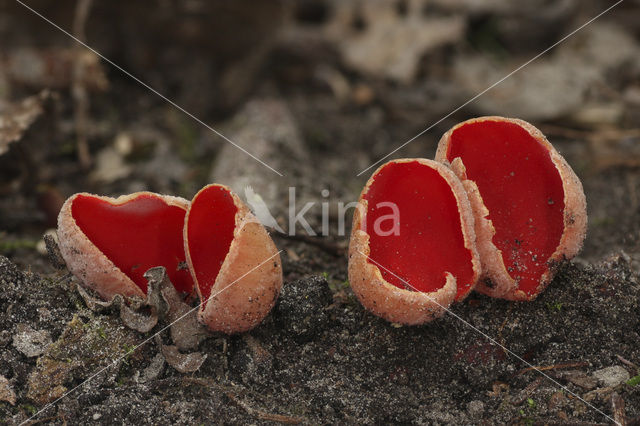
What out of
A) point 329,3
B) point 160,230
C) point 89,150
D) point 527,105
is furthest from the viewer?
point 329,3

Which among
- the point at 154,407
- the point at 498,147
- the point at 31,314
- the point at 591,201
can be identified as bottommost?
the point at 591,201

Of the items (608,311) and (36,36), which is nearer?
(608,311)

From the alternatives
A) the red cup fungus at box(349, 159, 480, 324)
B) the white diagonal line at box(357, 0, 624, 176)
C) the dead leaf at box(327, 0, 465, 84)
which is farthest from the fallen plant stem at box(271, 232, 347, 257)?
the dead leaf at box(327, 0, 465, 84)

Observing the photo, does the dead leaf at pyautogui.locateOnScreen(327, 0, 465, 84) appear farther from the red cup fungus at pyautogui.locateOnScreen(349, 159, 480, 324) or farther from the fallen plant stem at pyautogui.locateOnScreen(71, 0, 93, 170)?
the red cup fungus at pyautogui.locateOnScreen(349, 159, 480, 324)

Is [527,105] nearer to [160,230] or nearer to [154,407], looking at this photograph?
[160,230]

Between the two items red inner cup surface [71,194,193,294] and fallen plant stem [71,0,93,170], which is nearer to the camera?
red inner cup surface [71,194,193,294]

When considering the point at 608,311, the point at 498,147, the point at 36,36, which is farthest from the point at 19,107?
A: the point at 608,311

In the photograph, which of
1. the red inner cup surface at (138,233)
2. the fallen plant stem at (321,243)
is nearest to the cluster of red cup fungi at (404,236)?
the red inner cup surface at (138,233)
